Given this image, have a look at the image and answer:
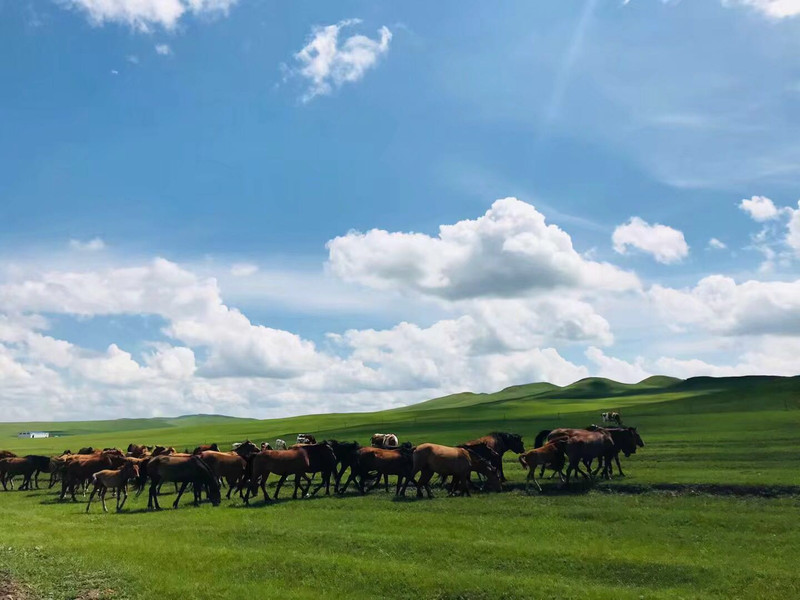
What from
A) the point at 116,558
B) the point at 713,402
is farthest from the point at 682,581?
the point at 713,402

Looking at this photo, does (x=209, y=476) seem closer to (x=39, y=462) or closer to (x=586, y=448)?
(x=586, y=448)

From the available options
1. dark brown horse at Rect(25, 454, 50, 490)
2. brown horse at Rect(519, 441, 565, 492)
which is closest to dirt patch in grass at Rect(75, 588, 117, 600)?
brown horse at Rect(519, 441, 565, 492)

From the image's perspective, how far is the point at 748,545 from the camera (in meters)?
17.1

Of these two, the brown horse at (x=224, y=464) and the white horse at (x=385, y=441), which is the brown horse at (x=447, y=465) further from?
the white horse at (x=385, y=441)

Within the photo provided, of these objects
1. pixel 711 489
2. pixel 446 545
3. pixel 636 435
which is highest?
pixel 636 435

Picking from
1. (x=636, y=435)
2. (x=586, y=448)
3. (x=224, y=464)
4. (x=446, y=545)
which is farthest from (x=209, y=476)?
(x=636, y=435)

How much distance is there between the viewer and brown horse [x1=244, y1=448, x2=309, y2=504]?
26781mm

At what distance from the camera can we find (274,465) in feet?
88.7

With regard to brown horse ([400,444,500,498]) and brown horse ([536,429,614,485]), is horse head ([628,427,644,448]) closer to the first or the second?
brown horse ([536,429,614,485])

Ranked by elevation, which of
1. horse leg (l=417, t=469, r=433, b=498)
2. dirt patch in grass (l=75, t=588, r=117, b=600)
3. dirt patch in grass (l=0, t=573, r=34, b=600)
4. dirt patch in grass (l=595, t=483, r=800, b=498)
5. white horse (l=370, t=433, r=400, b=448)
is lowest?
dirt patch in grass (l=595, t=483, r=800, b=498)

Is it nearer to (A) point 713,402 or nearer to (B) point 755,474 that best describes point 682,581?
(B) point 755,474

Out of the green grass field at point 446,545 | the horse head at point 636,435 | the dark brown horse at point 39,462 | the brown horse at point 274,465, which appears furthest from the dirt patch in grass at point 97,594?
the horse head at point 636,435

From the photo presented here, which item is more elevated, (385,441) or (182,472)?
(182,472)

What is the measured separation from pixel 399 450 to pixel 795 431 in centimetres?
3119
